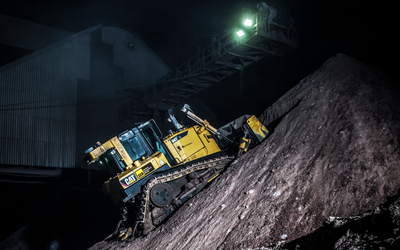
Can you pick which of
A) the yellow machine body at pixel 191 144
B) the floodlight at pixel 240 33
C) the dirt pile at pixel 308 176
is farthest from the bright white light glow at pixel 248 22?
the yellow machine body at pixel 191 144

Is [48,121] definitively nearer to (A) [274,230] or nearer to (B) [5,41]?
(B) [5,41]

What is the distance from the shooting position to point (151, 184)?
29.1 ft

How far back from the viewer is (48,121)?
52.9 feet

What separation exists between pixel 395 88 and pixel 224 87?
12713mm

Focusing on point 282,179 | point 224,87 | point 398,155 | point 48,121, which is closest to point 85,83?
point 48,121

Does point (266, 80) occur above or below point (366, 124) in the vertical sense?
above

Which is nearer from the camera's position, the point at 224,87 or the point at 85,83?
the point at 85,83

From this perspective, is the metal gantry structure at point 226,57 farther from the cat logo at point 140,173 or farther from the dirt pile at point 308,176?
the cat logo at point 140,173

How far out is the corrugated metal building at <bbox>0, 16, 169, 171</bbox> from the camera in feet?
48.6

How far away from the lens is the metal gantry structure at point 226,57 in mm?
11609

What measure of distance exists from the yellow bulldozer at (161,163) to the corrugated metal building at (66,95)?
293 inches

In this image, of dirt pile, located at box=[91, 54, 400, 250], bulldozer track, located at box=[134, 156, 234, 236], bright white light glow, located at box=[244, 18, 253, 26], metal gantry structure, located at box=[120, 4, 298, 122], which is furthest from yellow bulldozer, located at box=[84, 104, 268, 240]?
bright white light glow, located at box=[244, 18, 253, 26]

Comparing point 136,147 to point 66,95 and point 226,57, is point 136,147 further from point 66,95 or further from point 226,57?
point 66,95

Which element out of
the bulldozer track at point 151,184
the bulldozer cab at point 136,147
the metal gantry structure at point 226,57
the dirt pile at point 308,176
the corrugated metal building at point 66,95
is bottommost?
the dirt pile at point 308,176
